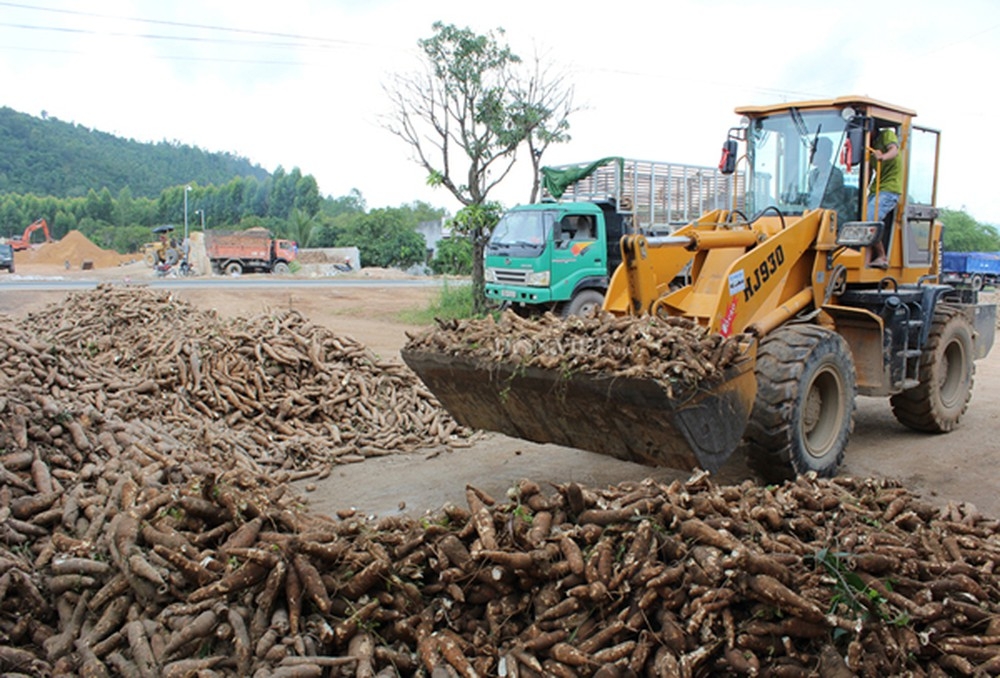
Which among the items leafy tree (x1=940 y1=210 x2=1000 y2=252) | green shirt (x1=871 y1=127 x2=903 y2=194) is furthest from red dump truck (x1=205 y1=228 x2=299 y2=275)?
green shirt (x1=871 y1=127 x2=903 y2=194)

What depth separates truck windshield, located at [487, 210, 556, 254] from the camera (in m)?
16.0

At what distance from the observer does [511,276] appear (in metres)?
16.4

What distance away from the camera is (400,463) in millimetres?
8219

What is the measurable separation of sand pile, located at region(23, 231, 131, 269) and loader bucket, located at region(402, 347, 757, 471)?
153 ft

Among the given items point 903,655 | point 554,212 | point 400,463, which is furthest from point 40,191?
point 903,655

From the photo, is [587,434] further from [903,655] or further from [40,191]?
[40,191]

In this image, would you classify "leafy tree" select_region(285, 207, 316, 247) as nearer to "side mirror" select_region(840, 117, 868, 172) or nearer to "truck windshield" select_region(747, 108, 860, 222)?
"truck windshield" select_region(747, 108, 860, 222)

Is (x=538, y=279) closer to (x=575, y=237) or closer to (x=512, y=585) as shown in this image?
(x=575, y=237)

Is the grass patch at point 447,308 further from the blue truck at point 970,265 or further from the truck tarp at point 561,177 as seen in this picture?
the blue truck at point 970,265

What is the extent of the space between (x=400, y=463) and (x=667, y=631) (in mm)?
5002

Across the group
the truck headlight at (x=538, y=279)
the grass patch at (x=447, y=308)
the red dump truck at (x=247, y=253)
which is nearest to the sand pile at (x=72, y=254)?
the red dump truck at (x=247, y=253)

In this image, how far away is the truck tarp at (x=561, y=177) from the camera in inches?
744

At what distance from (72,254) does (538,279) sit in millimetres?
41384

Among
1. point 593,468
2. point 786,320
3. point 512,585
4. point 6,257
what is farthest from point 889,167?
point 6,257
